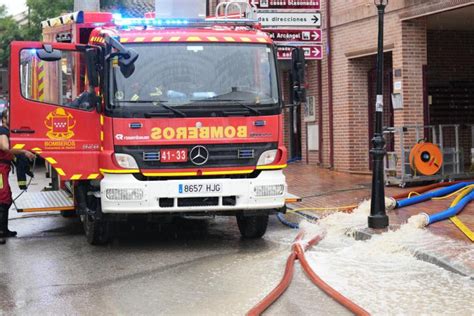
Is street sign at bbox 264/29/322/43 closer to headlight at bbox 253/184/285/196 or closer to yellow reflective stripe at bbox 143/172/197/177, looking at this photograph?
headlight at bbox 253/184/285/196

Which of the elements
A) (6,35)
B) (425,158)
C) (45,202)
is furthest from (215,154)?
(6,35)

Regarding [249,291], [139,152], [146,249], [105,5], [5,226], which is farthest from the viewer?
[105,5]

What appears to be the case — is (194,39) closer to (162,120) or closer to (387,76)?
(162,120)

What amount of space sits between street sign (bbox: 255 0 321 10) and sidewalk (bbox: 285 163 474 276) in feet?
12.6

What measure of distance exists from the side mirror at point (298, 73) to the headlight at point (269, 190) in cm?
134

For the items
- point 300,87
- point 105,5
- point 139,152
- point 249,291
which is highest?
point 105,5

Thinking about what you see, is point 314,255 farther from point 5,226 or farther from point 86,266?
point 5,226

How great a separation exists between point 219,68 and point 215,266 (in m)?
2.48

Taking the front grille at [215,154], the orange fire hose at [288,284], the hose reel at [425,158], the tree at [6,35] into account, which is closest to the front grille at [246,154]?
the front grille at [215,154]

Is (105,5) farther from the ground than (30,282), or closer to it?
farther from the ground

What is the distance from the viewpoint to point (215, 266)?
7574 millimetres

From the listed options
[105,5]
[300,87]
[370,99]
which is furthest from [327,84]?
[105,5]

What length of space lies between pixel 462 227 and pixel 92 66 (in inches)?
200

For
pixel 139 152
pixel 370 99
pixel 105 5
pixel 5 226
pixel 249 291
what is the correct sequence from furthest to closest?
pixel 105 5
pixel 370 99
pixel 5 226
pixel 139 152
pixel 249 291
